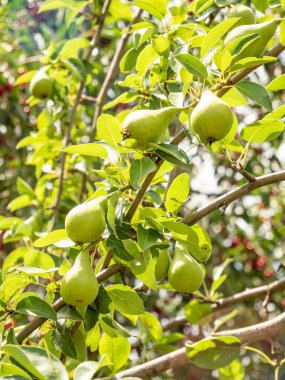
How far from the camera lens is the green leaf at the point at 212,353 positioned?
48.1 inches

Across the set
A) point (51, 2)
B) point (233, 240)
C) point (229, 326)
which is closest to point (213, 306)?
point (51, 2)

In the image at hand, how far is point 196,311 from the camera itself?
61.3 inches

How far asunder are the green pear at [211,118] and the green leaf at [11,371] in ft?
1.17

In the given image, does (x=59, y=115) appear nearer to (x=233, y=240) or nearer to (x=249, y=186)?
(x=249, y=186)

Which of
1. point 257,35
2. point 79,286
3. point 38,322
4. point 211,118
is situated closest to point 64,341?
point 38,322

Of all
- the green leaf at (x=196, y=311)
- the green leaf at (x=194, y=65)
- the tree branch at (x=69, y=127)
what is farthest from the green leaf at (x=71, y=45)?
the green leaf at (x=194, y=65)

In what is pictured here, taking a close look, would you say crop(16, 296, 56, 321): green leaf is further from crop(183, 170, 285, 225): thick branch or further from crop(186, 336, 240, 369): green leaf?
crop(186, 336, 240, 369): green leaf

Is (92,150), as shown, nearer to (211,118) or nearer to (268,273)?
(211,118)

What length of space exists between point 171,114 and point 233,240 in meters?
2.03

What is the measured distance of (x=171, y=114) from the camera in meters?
0.92

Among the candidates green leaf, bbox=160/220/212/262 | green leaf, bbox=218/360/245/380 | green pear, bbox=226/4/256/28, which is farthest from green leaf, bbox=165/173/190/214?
green leaf, bbox=218/360/245/380

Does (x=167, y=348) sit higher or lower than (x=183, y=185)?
lower

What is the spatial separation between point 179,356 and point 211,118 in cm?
57

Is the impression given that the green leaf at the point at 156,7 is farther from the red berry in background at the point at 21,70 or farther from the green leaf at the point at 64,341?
the red berry in background at the point at 21,70
